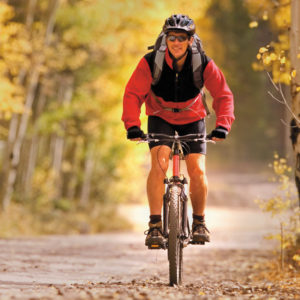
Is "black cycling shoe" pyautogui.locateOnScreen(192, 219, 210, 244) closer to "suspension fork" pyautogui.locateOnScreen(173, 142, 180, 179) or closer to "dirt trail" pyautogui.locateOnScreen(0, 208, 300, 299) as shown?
"dirt trail" pyautogui.locateOnScreen(0, 208, 300, 299)

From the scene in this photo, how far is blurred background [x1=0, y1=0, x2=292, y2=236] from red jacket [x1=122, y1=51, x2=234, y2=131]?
24.2ft

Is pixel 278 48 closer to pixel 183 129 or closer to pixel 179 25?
pixel 183 129

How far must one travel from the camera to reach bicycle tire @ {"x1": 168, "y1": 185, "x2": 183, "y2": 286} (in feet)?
21.1

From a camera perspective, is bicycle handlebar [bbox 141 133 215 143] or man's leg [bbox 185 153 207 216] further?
man's leg [bbox 185 153 207 216]

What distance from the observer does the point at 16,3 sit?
19359 millimetres

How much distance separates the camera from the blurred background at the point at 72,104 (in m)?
17.6

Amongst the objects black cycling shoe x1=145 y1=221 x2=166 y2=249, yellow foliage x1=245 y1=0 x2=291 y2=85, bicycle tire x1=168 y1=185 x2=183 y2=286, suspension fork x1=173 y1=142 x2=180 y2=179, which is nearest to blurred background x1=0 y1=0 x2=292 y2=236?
yellow foliage x1=245 y1=0 x2=291 y2=85

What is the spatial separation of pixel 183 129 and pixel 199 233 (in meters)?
1.03

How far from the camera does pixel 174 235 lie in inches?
253

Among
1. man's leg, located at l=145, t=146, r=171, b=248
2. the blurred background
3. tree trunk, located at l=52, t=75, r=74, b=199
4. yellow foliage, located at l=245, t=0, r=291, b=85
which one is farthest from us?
tree trunk, located at l=52, t=75, r=74, b=199

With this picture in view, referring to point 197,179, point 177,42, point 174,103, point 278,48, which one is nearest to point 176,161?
point 197,179

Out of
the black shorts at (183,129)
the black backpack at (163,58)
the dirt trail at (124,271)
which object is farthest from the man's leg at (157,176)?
the dirt trail at (124,271)

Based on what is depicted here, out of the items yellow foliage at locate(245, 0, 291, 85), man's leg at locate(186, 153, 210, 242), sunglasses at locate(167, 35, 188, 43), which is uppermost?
yellow foliage at locate(245, 0, 291, 85)

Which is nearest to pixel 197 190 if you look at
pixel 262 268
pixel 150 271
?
pixel 150 271
